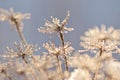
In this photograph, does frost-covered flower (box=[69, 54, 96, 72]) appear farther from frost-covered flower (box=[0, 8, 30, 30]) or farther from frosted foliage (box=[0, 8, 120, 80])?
frost-covered flower (box=[0, 8, 30, 30])

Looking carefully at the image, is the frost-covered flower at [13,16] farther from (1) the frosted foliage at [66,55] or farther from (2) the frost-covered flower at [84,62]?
(2) the frost-covered flower at [84,62]

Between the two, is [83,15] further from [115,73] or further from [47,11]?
[115,73]

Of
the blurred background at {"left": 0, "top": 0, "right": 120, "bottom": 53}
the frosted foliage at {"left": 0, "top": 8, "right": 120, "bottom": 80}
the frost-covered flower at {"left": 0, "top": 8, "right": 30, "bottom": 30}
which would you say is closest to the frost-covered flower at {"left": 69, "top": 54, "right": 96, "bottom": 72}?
the frosted foliage at {"left": 0, "top": 8, "right": 120, "bottom": 80}

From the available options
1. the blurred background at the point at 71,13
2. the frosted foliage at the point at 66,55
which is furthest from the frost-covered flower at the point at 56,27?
the blurred background at the point at 71,13

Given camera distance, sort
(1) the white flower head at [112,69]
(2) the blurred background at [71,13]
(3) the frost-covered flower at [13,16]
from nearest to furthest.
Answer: (1) the white flower head at [112,69], (3) the frost-covered flower at [13,16], (2) the blurred background at [71,13]

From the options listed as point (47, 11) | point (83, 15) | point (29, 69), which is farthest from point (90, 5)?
point (29, 69)

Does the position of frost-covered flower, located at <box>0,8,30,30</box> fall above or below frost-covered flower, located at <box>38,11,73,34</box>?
above
